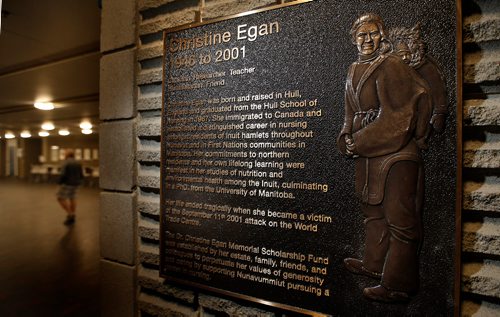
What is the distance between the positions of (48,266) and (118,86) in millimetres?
4696

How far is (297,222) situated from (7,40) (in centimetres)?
513

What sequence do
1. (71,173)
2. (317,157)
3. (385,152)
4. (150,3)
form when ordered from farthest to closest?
(71,173) → (150,3) → (317,157) → (385,152)

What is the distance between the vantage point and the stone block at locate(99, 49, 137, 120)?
8.79 ft

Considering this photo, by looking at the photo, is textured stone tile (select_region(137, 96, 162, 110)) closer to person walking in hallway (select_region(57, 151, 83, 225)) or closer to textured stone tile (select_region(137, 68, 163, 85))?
textured stone tile (select_region(137, 68, 163, 85))

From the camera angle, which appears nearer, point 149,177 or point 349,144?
point 349,144

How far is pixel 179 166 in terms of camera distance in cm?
238

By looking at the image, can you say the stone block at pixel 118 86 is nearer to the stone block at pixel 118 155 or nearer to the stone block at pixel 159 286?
the stone block at pixel 118 155

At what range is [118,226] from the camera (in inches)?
109

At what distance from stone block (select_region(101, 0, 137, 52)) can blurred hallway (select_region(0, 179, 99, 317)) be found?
11.2ft

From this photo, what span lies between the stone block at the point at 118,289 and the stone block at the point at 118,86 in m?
1.25

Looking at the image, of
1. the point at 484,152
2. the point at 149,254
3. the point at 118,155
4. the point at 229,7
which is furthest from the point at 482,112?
the point at 118,155

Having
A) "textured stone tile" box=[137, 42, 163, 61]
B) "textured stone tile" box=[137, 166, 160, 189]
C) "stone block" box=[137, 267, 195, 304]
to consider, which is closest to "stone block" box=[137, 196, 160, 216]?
"textured stone tile" box=[137, 166, 160, 189]

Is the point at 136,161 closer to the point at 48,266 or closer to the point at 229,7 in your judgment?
the point at 229,7

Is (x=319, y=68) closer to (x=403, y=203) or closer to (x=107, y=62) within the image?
(x=403, y=203)
